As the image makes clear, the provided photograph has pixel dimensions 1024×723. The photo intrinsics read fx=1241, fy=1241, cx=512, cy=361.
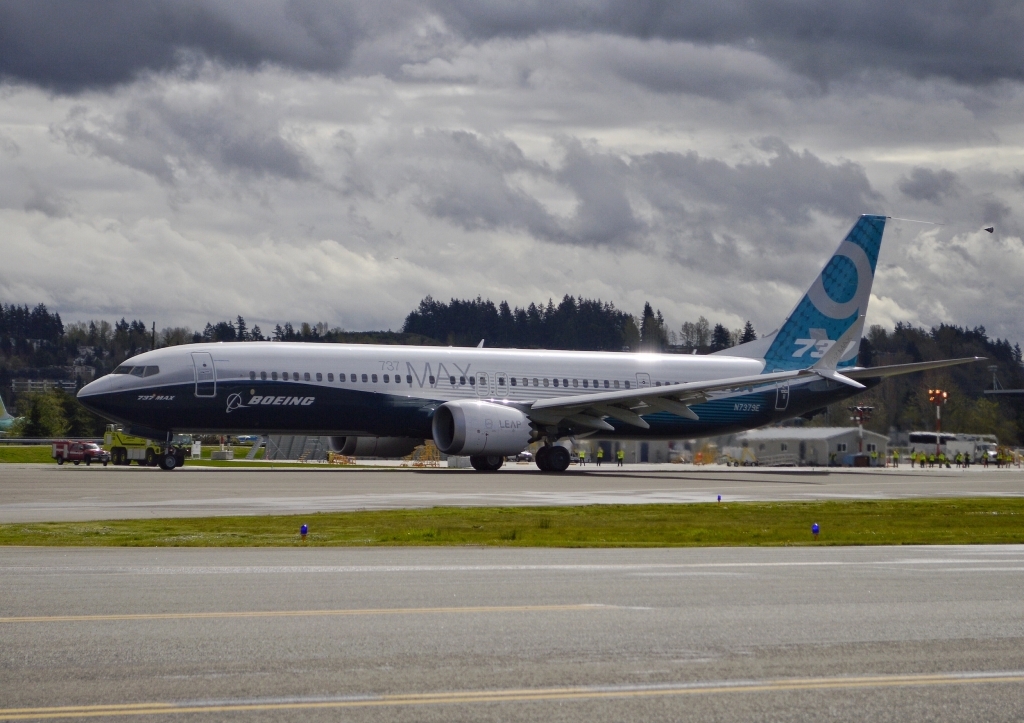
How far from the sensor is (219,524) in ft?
66.1

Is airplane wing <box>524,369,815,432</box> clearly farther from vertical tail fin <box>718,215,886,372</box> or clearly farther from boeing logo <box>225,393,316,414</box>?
boeing logo <box>225,393,316,414</box>

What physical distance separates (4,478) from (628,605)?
28.2 m

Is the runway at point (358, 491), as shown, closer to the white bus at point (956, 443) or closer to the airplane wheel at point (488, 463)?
the airplane wheel at point (488, 463)

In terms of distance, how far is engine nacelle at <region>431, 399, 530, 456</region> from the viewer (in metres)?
43.8

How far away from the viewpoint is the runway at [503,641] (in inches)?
277

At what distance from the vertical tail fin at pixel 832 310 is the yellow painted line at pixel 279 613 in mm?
44332

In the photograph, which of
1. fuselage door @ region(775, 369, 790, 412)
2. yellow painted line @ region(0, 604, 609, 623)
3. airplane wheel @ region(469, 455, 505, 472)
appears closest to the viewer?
yellow painted line @ region(0, 604, 609, 623)

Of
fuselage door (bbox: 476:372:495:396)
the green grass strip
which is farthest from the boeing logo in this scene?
the green grass strip

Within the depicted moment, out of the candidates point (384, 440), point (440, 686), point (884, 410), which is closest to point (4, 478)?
point (384, 440)

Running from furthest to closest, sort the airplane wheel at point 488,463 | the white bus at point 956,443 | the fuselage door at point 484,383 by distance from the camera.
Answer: the white bus at point 956,443 < the airplane wheel at point 488,463 < the fuselage door at point 484,383

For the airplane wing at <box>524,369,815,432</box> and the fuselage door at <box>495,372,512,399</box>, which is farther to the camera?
the fuselage door at <box>495,372,512,399</box>

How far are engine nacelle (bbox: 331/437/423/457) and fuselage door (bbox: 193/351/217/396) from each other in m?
7.09

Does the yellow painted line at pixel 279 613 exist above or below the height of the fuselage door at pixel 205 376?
below

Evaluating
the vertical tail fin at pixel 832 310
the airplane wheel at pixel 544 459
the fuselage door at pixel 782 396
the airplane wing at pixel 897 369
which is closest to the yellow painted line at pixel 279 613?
the airplane wing at pixel 897 369
